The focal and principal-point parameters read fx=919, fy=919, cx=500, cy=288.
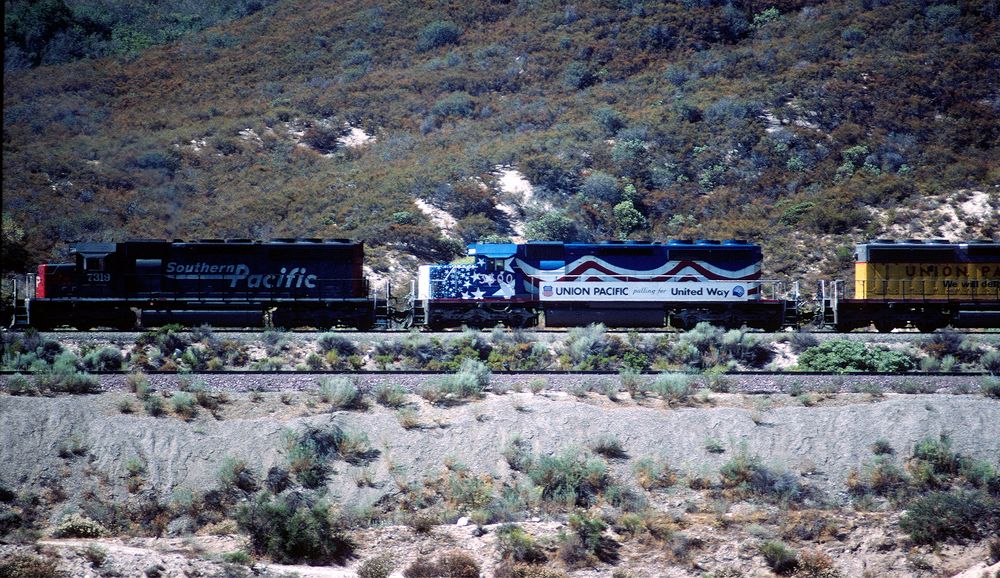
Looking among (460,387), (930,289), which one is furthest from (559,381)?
(930,289)

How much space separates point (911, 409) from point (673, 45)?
45.1 m

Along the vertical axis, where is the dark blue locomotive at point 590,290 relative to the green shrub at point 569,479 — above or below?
above

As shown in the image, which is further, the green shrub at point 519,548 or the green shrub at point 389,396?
the green shrub at point 389,396

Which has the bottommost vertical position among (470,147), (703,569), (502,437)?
(703,569)

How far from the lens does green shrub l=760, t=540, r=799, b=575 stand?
11906mm

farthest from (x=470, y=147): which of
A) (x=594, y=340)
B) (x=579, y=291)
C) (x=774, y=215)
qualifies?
(x=594, y=340)

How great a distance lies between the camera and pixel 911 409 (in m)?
16.6

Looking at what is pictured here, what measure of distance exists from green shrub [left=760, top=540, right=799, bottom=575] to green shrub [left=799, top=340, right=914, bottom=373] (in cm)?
1046

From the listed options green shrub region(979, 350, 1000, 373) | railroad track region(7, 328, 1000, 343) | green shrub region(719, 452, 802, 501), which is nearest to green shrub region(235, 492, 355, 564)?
green shrub region(719, 452, 802, 501)

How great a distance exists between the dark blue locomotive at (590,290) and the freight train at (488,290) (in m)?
0.03

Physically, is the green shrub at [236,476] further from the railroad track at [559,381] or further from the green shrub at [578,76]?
the green shrub at [578,76]

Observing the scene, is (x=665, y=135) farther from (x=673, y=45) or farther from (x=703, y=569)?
(x=703, y=569)

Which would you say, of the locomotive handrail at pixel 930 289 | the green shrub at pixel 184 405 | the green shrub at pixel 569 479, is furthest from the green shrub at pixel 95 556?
the locomotive handrail at pixel 930 289

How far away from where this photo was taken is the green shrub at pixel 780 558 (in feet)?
39.1
